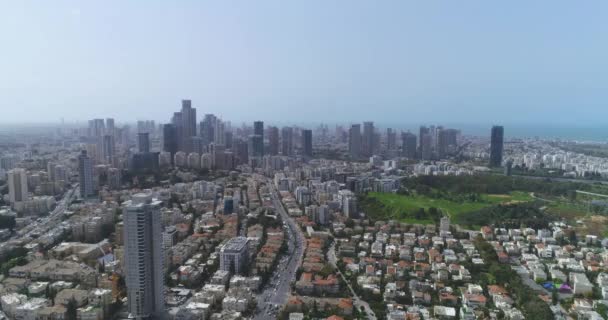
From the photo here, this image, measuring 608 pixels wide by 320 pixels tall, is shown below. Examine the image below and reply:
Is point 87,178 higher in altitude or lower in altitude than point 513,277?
higher

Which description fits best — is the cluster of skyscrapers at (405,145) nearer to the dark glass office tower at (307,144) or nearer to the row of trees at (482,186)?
the dark glass office tower at (307,144)

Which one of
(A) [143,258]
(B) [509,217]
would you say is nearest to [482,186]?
(B) [509,217]

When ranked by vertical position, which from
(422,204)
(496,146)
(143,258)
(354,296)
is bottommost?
(354,296)

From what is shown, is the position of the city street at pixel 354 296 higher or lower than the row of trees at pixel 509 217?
lower

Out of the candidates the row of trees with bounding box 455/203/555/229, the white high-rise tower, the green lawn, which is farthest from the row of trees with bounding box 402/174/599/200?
the white high-rise tower

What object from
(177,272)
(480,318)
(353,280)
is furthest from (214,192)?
(480,318)

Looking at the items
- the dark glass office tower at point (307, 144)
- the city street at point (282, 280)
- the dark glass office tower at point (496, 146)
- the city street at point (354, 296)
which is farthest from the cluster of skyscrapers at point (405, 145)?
the city street at point (354, 296)

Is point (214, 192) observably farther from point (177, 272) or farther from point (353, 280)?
point (353, 280)

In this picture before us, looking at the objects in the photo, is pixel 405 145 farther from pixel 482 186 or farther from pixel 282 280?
pixel 282 280

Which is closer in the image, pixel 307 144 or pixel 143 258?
pixel 143 258
